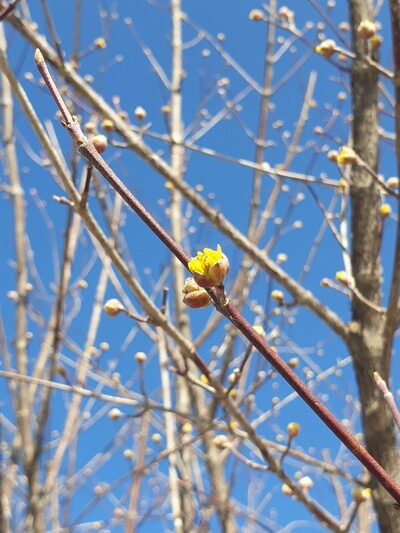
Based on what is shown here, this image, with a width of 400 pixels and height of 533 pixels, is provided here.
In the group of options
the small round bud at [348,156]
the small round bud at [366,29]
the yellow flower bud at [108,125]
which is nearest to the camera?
the small round bud at [348,156]

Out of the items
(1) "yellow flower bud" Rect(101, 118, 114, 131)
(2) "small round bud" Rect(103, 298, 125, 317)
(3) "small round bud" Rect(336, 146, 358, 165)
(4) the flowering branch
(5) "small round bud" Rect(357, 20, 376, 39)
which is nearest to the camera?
(4) the flowering branch

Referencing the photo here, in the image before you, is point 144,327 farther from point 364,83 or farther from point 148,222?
point 148,222

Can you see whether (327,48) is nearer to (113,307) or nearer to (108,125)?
(108,125)

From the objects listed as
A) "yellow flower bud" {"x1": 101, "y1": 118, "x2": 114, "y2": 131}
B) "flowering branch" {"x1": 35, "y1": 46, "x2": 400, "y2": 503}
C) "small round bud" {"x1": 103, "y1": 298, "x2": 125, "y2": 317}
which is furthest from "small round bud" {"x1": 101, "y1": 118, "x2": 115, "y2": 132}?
"flowering branch" {"x1": 35, "y1": 46, "x2": 400, "y2": 503}

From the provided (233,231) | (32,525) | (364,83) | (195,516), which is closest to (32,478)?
(32,525)

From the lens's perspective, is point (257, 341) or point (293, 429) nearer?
point (257, 341)

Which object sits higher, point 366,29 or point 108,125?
point 366,29

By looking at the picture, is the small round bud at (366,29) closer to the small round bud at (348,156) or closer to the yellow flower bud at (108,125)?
the small round bud at (348,156)

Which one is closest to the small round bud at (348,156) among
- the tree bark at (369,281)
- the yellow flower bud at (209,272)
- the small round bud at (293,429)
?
the tree bark at (369,281)

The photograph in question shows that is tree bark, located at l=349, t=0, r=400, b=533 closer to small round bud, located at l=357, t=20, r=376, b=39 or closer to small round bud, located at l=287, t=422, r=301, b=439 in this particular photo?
small round bud, located at l=357, t=20, r=376, b=39

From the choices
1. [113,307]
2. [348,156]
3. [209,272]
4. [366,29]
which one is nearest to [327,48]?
[366,29]

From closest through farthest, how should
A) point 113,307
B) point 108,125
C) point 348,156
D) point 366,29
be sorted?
point 113,307, point 348,156, point 366,29, point 108,125
